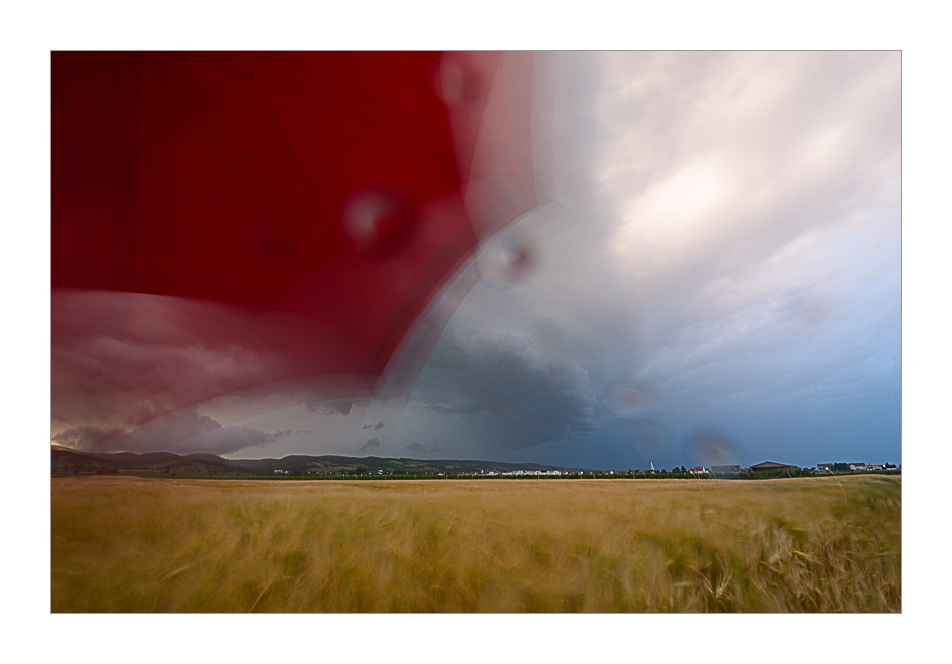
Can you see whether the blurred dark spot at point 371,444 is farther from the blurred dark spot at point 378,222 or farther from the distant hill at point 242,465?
the blurred dark spot at point 378,222

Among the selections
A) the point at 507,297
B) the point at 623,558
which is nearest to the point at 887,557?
the point at 623,558

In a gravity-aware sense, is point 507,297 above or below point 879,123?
below

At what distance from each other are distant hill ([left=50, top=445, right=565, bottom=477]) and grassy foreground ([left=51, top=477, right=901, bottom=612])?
0.10m

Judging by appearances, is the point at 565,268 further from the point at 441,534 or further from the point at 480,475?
the point at 441,534

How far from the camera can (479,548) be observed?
2.89 meters

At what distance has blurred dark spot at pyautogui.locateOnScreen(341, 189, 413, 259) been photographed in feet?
10.8

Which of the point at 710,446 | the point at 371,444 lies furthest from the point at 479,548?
the point at 710,446

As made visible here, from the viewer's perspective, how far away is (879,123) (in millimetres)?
3043

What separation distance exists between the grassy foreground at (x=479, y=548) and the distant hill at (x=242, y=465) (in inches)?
3.9

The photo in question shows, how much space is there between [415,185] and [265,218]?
1.25 metres

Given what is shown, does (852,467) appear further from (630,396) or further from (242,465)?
(242,465)

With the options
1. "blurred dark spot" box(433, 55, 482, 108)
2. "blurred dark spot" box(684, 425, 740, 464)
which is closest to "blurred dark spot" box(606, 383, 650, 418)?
"blurred dark spot" box(684, 425, 740, 464)

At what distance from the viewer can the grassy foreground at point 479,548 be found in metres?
2.81

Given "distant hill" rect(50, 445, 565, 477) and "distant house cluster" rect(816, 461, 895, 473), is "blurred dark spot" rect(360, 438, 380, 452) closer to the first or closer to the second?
"distant hill" rect(50, 445, 565, 477)
